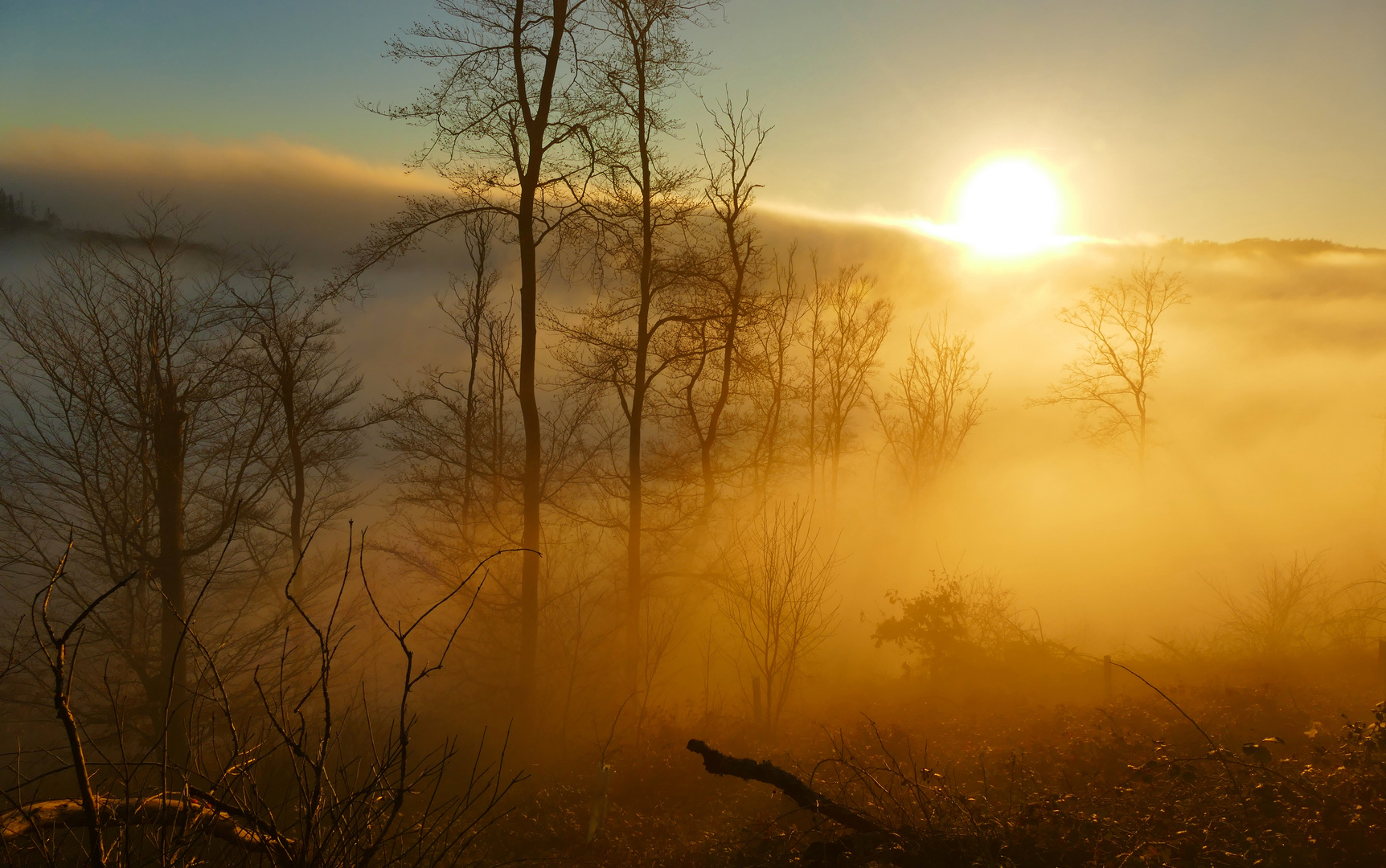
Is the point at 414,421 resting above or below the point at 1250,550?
above

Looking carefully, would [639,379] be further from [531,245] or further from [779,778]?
[779,778]

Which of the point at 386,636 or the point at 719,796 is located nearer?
the point at 719,796

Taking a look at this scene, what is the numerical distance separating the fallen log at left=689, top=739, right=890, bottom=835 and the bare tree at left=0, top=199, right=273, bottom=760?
8.51 metres

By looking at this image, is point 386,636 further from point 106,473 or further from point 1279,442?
point 1279,442

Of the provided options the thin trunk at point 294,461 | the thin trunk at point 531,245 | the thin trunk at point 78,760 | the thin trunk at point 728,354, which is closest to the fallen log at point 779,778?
the thin trunk at point 78,760

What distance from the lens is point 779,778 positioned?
549 centimetres

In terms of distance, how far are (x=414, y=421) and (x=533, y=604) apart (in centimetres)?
825

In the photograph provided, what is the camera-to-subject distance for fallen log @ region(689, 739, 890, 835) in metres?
5.23

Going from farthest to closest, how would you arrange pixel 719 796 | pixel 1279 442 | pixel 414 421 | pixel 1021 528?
pixel 1279 442 → pixel 1021 528 → pixel 414 421 → pixel 719 796

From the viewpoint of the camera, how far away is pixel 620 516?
15141mm

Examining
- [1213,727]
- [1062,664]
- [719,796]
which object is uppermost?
[1213,727]

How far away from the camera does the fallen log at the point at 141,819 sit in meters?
2.71

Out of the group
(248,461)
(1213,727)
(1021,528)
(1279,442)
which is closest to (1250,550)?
(1021,528)

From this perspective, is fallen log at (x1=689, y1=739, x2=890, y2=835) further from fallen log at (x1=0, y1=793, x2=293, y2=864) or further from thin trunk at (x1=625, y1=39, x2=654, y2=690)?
thin trunk at (x1=625, y1=39, x2=654, y2=690)
